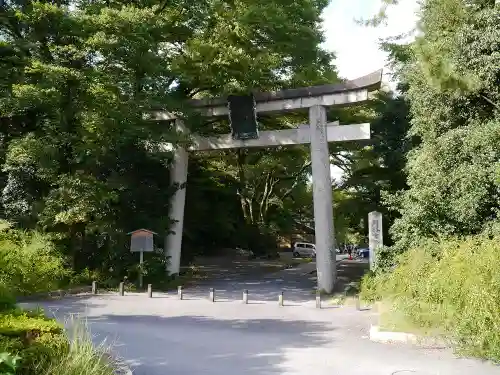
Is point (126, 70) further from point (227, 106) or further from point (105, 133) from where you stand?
point (227, 106)

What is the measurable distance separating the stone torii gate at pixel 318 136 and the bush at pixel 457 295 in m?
6.47

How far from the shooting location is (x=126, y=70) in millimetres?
17109

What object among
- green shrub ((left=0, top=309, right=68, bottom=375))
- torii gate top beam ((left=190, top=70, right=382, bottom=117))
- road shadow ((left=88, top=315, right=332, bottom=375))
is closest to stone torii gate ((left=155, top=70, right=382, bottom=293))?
torii gate top beam ((left=190, top=70, right=382, bottom=117))

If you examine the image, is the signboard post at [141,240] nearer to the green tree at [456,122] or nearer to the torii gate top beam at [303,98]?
the torii gate top beam at [303,98]

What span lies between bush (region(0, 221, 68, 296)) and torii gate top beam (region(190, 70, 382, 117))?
8134 millimetres

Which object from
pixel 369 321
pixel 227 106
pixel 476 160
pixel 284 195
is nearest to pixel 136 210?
pixel 227 106

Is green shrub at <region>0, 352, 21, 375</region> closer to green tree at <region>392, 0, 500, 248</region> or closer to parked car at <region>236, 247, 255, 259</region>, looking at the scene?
green tree at <region>392, 0, 500, 248</region>

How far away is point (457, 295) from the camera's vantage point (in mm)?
7980

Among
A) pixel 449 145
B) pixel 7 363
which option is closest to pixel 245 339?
pixel 7 363

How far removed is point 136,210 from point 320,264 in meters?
7.17

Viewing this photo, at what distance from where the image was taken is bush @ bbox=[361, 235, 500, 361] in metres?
7.27

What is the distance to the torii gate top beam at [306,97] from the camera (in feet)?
53.6

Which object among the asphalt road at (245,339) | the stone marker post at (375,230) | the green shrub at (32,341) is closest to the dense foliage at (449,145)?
the stone marker post at (375,230)

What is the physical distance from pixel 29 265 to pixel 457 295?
35.3ft
